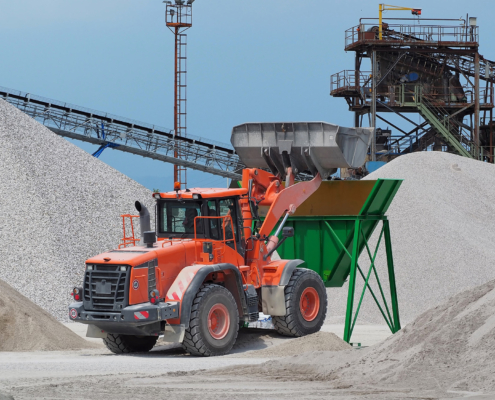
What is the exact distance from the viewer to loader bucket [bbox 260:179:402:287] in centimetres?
1512

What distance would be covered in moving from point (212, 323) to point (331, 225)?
409 cm

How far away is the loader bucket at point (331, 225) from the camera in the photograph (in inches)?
595

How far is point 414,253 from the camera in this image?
2048 cm

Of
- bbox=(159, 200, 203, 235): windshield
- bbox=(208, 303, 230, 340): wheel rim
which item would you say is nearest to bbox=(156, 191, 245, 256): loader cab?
bbox=(159, 200, 203, 235): windshield

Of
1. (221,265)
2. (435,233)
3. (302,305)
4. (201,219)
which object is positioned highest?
(201,219)

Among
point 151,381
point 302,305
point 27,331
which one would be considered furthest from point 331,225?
point 151,381

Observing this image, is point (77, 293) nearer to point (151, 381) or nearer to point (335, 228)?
point (151, 381)

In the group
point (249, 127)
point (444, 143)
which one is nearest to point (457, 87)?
point (444, 143)

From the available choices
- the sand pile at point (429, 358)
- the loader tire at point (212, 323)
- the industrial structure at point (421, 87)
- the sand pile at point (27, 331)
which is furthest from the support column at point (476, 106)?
the sand pile at point (429, 358)

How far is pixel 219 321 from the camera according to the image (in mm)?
12062

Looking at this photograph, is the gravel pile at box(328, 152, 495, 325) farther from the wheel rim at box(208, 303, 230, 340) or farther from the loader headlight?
the loader headlight

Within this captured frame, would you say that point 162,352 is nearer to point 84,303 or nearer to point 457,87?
point 84,303

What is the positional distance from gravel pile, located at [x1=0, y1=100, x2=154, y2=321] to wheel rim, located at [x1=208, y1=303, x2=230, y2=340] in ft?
21.1

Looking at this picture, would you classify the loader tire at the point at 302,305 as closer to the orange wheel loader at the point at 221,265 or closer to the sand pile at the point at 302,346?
the orange wheel loader at the point at 221,265
